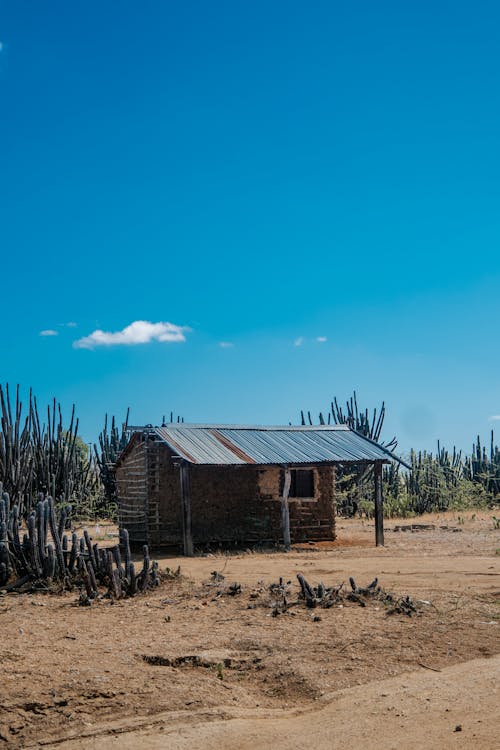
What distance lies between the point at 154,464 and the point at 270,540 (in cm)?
347

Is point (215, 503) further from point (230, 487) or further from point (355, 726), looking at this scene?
point (355, 726)

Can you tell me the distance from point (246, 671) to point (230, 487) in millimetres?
11294

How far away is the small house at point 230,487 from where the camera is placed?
1808 centimetres

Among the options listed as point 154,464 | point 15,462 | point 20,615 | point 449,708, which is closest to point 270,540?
point 154,464

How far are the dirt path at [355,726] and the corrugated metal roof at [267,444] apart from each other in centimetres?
1047

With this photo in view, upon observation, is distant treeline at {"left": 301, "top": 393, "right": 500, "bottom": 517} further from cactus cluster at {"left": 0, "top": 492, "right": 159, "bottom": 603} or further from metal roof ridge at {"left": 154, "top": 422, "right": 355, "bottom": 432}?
cactus cluster at {"left": 0, "top": 492, "right": 159, "bottom": 603}

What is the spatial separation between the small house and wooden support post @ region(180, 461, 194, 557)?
0.15 ft

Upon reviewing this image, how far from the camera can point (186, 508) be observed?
1694 centimetres

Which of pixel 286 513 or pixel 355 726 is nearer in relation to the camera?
pixel 355 726

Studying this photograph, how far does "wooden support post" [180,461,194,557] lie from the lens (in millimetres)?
16812

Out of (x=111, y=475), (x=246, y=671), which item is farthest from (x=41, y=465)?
(x=246, y=671)

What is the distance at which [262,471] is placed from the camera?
61.9 feet

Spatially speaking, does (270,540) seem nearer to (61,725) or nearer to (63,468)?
(63,468)

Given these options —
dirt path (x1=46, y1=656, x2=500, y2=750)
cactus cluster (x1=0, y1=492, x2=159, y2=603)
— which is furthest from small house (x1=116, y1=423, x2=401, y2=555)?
dirt path (x1=46, y1=656, x2=500, y2=750)
